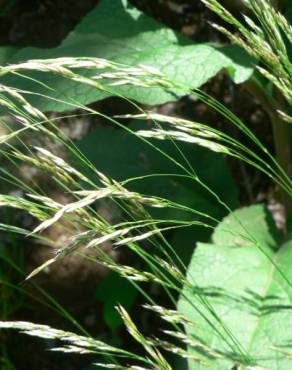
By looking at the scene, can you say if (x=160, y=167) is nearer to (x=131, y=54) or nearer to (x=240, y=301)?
(x=131, y=54)

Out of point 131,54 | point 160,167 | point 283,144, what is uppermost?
point 131,54

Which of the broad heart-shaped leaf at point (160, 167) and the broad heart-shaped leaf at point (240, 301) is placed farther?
the broad heart-shaped leaf at point (160, 167)

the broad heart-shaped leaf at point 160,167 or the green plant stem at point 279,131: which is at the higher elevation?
the green plant stem at point 279,131

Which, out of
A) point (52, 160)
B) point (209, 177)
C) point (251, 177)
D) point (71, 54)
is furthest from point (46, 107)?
point (251, 177)

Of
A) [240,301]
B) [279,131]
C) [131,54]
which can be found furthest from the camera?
[279,131]

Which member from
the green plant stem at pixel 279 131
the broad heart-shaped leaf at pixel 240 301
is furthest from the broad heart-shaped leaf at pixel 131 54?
the broad heart-shaped leaf at pixel 240 301

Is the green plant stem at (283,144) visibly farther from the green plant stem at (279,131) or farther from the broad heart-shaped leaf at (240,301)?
the broad heart-shaped leaf at (240,301)

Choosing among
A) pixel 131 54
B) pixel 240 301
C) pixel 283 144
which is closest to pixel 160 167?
pixel 283 144
